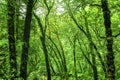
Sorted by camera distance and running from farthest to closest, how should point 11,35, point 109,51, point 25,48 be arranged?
point 25,48 < point 11,35 < point 109,51

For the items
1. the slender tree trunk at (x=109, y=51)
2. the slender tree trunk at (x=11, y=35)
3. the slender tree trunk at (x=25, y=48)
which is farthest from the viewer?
the slender tree trunk at (x=25, y=48)

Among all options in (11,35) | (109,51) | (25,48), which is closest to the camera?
(109,51)

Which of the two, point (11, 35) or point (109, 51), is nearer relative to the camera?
point (109, 51)

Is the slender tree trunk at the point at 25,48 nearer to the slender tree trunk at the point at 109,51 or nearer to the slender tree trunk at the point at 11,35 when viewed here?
the slender tree trunk at the point at 11,35

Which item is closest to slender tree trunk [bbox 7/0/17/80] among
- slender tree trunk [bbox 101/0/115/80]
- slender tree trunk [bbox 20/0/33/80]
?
slender tree trunk [bbox 20/0/33/80]

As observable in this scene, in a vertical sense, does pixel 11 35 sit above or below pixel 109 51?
above

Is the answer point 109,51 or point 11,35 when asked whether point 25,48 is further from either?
point 109,51

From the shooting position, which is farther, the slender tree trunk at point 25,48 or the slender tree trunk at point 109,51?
the slender tree trunk at point 25,48

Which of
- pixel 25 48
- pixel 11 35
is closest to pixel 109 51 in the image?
pixel 25 48

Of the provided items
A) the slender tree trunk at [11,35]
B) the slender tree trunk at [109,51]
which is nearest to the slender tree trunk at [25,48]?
the slender tree trunk at [11,35]

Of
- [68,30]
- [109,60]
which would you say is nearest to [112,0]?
[109,60]

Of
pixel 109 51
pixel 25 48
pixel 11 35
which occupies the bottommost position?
pixel 109 51

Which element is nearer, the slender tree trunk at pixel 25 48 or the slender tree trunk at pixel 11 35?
the slender tree trunk at pixel 11 35

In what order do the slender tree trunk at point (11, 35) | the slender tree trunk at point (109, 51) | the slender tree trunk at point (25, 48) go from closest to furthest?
the slender tree trunk at point (109, 51) → the slender tree trunk at point (11, 35) → the slender tree trunk at point (25, 48)
